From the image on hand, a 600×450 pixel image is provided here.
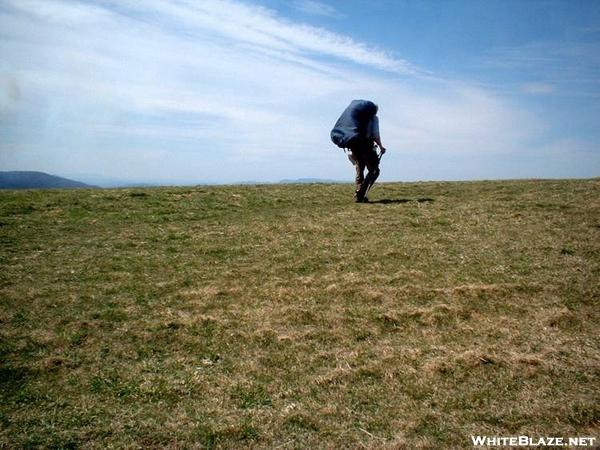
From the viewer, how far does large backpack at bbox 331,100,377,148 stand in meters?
21.8

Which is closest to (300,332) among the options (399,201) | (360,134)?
(360,134)

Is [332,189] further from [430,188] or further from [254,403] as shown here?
[254,403]

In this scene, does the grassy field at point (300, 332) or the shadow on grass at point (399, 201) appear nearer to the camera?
the grassy field at point (300, 332)

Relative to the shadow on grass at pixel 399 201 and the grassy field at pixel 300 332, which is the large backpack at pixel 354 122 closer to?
the shadow on grass at pixel 399 201

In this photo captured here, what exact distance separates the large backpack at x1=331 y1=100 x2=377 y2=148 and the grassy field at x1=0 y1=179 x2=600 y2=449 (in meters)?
5.12

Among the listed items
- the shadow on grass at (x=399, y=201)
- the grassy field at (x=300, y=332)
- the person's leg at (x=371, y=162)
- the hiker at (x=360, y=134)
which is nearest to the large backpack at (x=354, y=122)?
the hiker at (x=360, y=134)

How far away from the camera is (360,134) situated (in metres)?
21.8

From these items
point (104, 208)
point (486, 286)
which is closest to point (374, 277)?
point (486, 286)

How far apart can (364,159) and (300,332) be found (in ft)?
47.2

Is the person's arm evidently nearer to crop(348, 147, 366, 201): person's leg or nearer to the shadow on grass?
crop(348, 147, 366, 201): person's leg

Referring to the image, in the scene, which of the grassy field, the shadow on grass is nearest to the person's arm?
the shadow on grass

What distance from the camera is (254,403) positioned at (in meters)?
7.71

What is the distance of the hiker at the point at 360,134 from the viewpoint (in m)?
21.9

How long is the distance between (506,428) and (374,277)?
6.33 metres
